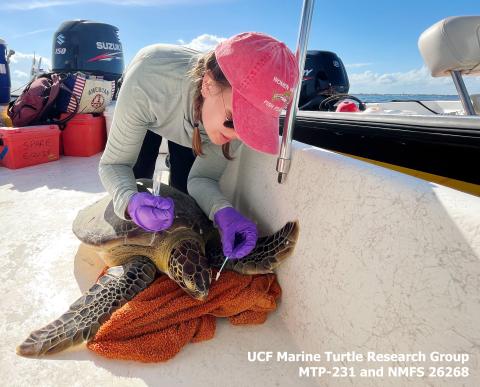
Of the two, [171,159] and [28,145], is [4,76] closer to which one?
[28,145]

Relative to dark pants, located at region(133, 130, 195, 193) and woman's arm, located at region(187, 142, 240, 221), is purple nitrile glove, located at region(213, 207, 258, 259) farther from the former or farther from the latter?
dark pants, located at region(133, 130, 195, 193)

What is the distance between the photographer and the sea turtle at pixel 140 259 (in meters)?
0.87

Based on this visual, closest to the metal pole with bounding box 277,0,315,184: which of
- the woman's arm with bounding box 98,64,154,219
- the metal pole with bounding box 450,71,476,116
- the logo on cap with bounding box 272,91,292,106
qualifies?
the logo on cap with bounding box 272,91,292,106

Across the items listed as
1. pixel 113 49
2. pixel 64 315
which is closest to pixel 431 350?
pixel 64 315

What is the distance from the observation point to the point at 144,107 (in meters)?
1.05

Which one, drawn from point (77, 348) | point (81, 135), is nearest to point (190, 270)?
point (77, 348)

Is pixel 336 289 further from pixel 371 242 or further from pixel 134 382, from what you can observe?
pixel 134 382

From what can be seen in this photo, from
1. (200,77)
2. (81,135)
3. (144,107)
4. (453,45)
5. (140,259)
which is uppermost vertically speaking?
(453,45)

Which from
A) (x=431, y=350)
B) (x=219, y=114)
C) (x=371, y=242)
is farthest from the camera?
(x=219, y=114)

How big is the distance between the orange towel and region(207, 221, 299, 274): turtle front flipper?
3cm

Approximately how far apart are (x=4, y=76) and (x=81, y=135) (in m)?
2.10

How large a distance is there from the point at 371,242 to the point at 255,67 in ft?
1.56

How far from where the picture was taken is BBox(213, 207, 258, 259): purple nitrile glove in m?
1.03

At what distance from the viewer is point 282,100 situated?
79 cm
